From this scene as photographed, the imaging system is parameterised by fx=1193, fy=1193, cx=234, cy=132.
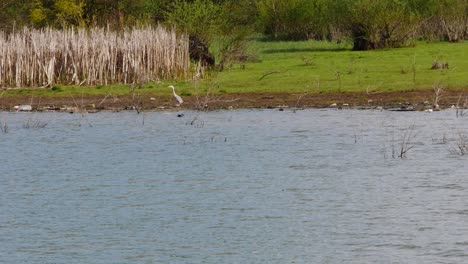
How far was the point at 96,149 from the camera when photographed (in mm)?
21422

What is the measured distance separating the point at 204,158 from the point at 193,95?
10.1m

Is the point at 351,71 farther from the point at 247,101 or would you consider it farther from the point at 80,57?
the point at 80,57

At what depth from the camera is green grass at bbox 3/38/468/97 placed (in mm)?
30359

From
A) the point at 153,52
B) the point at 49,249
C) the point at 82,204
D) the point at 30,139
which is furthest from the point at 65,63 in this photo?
the point at 49,249

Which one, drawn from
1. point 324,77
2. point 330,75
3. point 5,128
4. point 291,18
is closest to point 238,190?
point 5,128

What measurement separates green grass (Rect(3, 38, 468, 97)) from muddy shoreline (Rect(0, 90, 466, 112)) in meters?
0.63

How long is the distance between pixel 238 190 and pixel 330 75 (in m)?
16.9

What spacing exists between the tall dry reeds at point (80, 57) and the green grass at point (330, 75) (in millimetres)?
642

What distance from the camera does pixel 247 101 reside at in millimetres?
28953

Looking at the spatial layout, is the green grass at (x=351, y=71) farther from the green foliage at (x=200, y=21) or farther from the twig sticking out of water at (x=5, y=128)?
the twig sticking out of water at (x=5, y=128)

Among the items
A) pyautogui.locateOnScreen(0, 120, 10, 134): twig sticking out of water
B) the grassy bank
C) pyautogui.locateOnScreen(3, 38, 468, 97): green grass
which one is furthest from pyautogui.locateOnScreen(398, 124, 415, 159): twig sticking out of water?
pyautogui.locateOnScreen(0, 120, 10, 134): twig sticking out of water

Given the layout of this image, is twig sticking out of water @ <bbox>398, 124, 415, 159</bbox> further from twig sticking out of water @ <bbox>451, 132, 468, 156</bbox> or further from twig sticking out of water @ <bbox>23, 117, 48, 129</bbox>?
twig sticking out of water @ <bbox>23, 117, 48, 129</bbox>

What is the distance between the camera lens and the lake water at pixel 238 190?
1245cm

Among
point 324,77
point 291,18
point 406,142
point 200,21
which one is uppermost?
point 200,21
